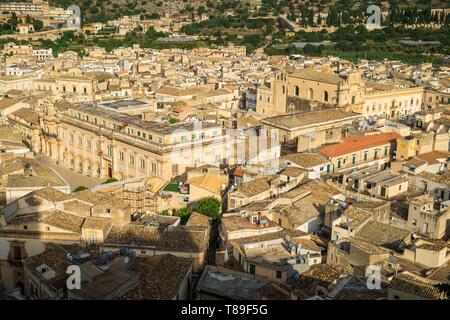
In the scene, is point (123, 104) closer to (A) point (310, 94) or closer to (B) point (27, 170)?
(B) point (27, 170)

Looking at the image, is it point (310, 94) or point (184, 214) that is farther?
point (310, 94)

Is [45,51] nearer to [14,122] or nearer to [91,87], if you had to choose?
[91,87]

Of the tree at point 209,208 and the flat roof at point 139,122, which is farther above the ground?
the flat roof at point 139,122

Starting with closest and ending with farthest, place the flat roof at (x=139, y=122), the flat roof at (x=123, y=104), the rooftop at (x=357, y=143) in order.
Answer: the rooftop at (x=357, y=143)
the flat roof at (x=139, y=122)
the flat roof at (x=123, y=104)

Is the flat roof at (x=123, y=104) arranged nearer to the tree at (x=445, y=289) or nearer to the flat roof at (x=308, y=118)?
the flat roof at (x=308, y=118)

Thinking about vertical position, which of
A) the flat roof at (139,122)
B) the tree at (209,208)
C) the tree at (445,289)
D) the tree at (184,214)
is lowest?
the tree at (184,214)

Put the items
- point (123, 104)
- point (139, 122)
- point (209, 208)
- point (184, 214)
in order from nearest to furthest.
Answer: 1. point (209, 208)
2. point (184, 214)
3. point (139, 122)
4. point (123, 104)

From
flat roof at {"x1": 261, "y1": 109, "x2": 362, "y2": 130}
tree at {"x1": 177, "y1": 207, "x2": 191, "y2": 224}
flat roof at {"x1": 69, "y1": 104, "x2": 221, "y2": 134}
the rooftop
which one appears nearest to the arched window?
flat roof at {"x1": 261, "y1": 109, "x2": 362, "y2": 130}

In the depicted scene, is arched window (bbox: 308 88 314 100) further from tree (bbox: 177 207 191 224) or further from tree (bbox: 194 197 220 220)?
tree (bbox: 194 197 220 220)

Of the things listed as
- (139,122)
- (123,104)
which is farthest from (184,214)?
(123,104)

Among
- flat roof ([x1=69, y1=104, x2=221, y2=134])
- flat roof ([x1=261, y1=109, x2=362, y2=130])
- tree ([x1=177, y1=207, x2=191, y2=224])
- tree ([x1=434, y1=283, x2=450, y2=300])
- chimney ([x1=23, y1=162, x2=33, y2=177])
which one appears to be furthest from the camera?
flat roof ([x1=261, y1=109, x2=362, y2=130])

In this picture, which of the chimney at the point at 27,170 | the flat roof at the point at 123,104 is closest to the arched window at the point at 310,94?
the flat roof at the point at 123,104
